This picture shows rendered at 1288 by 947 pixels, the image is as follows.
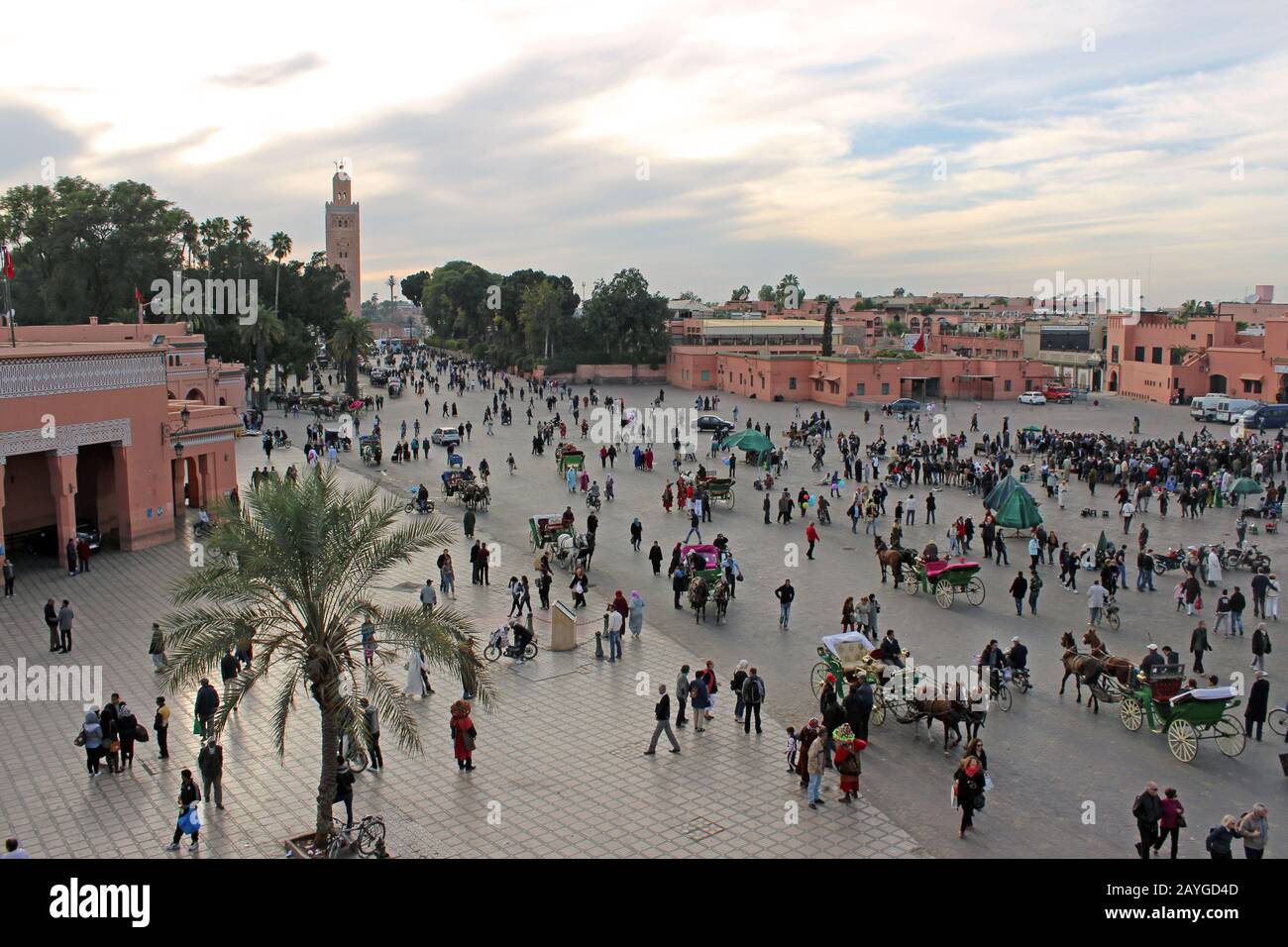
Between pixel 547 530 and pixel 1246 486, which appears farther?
pixel 1246 486

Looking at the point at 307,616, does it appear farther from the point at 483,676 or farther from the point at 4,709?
the point at 4,709

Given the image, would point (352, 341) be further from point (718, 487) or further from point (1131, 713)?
point (1131, 713)

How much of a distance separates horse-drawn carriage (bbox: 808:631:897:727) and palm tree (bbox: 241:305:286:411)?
42138mm

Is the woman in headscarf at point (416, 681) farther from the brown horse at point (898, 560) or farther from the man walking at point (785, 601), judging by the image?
the brown horse at point (898, 560)

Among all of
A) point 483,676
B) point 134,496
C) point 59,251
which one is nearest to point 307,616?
point 483,676

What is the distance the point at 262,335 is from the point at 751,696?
4455 cm

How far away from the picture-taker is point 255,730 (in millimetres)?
13734

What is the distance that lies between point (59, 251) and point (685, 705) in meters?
45.9

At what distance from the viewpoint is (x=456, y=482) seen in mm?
30266

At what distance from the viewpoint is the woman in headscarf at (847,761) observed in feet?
37.6

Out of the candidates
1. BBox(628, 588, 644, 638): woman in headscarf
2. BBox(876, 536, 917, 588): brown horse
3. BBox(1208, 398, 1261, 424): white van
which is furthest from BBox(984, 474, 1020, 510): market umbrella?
BBox(1208, 398, 1261, 424): white van

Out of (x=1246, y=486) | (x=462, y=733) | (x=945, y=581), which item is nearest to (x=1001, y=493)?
(x=945, y=581)

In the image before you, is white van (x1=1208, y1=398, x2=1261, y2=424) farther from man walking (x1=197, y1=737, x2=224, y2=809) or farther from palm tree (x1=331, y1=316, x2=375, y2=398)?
man walking (x1=197, y1=737, x2=224, y2=809)

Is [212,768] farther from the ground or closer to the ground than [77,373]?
closer to the ground
